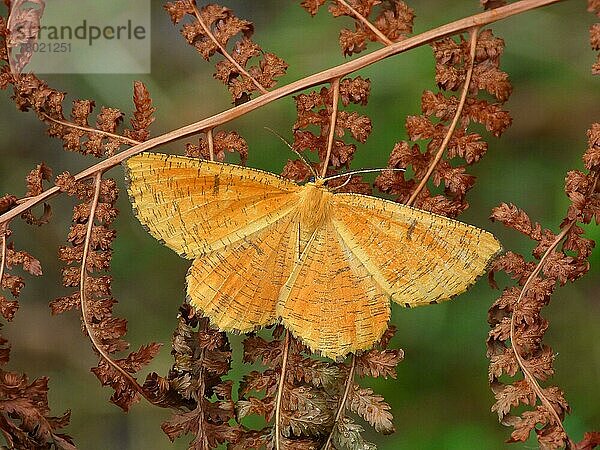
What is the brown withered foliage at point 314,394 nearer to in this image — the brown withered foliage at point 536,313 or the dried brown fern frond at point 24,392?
the brown withered foliage at point 536,313

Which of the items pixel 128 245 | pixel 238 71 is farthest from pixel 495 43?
pixel 128 245

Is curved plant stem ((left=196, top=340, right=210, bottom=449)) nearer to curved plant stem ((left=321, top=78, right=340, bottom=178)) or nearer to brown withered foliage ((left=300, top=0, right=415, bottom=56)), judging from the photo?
curved plant stem ((left=321, top=78, right=340, bottom=178))

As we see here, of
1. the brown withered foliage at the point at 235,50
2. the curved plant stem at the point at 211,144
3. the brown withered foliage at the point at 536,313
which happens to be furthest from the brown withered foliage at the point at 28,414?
the brown withered foliage at the point at 536,313

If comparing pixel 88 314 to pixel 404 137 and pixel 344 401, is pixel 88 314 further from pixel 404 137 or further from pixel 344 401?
pixel 404 137

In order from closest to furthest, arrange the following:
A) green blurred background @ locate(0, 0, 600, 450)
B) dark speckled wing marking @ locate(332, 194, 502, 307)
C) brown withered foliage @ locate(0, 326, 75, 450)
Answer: dark speckled wing marking @ locate(332, 194, 502, 307), brown withered foliage @ locate(0, 326, 75, 450), green blurred background @ locate(0, 0, 600, 450)

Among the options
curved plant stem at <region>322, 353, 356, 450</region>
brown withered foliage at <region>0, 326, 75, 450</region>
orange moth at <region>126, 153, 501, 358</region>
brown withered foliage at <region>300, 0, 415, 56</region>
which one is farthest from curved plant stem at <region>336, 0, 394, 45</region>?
brown withered foliage at <region>0, 326, 75, 450</region>

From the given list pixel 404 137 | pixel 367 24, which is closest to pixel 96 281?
pixel 367 24
